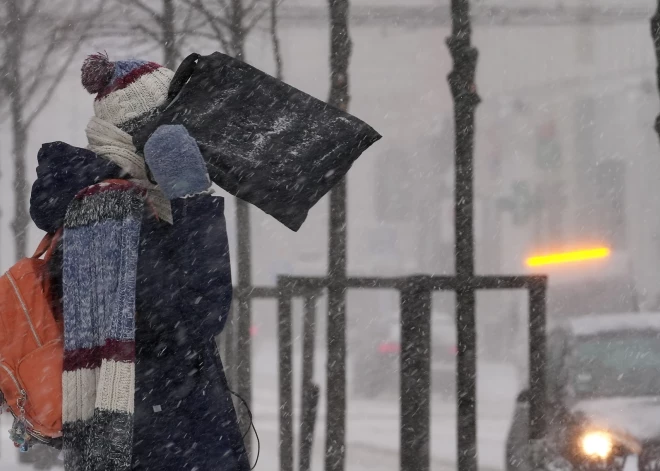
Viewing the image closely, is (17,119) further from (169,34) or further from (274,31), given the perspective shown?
(274,31)

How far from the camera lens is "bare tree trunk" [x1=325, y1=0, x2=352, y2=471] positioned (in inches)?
189

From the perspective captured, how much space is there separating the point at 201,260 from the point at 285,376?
126 inches

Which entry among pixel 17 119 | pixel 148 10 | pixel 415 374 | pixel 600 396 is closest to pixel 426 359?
pixel 415 374

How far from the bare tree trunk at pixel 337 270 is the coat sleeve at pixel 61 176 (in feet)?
8.37

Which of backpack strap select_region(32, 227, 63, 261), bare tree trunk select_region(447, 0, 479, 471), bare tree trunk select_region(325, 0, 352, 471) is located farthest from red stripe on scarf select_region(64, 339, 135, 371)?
bare tree trunk select_region(325, 0, 352, 471)

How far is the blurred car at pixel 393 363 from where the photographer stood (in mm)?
16953

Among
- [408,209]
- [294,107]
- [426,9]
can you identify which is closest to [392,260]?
[408,209]

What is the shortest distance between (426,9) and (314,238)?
24.8 metres

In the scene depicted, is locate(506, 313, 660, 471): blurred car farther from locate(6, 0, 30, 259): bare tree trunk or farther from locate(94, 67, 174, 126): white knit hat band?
locate(6, 0, 30, 259): bare tree trunk

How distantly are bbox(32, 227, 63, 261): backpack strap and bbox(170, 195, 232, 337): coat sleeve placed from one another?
35cm

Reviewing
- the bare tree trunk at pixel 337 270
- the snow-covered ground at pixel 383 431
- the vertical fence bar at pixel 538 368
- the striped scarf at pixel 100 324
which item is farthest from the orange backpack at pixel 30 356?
the snow-covered ground at pixel 383 431

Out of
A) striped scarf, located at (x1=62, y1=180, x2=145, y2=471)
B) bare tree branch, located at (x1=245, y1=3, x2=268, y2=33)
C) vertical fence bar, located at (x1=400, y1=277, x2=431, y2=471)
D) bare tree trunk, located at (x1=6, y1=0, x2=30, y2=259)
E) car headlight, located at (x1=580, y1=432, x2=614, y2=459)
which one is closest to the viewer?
striped scarf, located at (x1=62, y1=180, x2=145, y2=471)

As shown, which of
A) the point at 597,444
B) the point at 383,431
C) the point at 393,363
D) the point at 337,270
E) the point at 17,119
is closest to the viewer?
the point at 337,270

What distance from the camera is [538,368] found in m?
4.53
